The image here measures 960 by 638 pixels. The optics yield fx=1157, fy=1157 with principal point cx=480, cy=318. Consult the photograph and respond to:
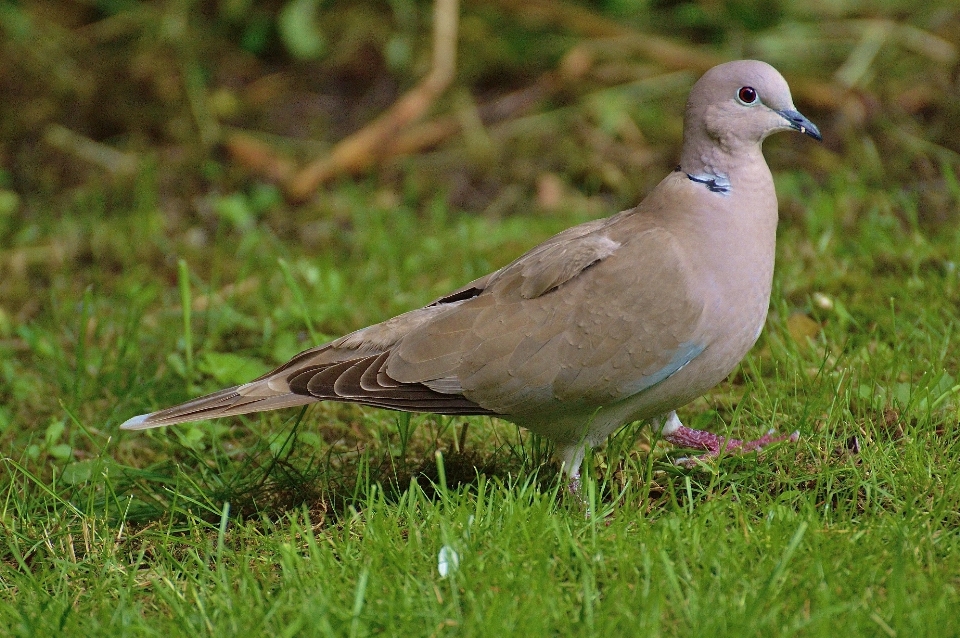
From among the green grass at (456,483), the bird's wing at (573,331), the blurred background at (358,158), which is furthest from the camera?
the blurred background at (358,158)

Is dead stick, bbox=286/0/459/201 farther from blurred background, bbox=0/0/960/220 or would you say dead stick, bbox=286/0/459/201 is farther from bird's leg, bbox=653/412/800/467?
bird's leg, bbox=653/412/800/467

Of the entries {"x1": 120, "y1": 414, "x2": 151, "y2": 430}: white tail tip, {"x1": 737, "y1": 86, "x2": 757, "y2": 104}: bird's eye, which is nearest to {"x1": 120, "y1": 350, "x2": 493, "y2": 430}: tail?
{"x1": 120, "y1": 414, "x2": 151, "y2": 430}: white tail tip

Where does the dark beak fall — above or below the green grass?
above

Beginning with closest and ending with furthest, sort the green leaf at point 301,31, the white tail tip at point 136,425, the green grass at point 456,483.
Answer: the green grass at point 456,483 < the white tail tip at point 136,425 < the green leaf at point 301,31

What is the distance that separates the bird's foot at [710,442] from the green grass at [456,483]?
47 mm

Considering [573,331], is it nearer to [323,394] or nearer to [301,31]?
[323,394]

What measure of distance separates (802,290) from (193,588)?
262cm

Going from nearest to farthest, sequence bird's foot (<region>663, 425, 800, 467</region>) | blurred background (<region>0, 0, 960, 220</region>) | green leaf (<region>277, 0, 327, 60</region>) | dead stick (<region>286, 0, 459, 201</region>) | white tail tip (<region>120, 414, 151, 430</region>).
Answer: bird's foot (<region>663, 425, 800, 467</region>) < white tail tip (<region>120, 414, 151, 430</region>) < blurred background (<region>0, 0, 960, 220</region>) < dead stick (<region>286, 0, 459, 201</region>) < green leaf (<region>277, 0, 327, 60</region>)

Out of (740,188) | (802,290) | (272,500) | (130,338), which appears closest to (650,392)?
(740,188)

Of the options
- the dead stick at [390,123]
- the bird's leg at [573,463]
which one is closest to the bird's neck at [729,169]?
the bird's leg at [573,463]

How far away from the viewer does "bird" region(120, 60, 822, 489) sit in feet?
10.2

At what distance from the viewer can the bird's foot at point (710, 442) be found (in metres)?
3.21

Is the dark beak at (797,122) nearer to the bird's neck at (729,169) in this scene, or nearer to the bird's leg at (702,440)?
the bird's neck at (729,169)

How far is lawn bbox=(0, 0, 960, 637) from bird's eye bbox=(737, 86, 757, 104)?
2.77ft
